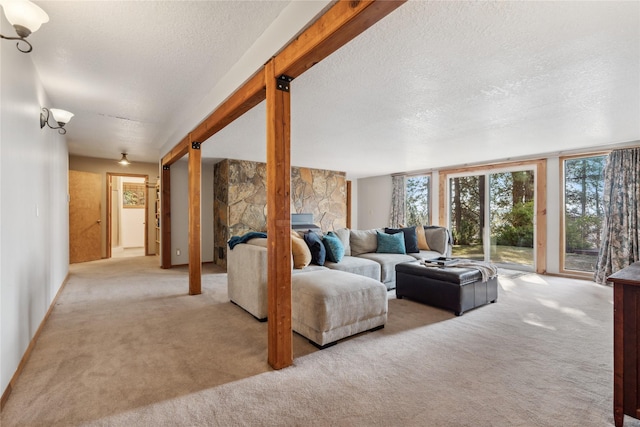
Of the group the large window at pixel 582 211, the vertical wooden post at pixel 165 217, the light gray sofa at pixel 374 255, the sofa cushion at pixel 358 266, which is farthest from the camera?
the vertical wooden post at pixel 165 217

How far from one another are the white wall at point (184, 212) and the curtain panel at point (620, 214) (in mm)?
7053

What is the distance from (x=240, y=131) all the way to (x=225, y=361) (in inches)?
117

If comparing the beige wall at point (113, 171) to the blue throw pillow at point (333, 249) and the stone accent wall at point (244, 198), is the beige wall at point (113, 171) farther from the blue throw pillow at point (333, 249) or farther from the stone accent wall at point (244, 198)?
the blue throw pillow at point (333, 249)

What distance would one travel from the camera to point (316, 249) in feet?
12.7

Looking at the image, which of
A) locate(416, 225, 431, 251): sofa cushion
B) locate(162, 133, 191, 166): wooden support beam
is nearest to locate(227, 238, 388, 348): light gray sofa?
locate(162, 133, 191, 166): wooden support beam

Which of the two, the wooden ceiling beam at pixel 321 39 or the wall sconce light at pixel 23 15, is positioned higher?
the wall sconce light at pixel 23 15

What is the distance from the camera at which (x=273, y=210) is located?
6.85ft

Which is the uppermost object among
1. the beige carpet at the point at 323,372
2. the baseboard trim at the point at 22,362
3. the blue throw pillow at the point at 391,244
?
the blue throw pillow at the point at 391,244

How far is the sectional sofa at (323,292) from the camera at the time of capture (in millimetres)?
2443

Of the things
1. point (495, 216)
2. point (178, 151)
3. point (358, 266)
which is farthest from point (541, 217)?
point (178, 151)

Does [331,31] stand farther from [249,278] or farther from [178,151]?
[178,151]

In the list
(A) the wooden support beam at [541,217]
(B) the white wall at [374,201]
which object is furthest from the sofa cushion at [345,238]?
(B) the white wall at [374,201]

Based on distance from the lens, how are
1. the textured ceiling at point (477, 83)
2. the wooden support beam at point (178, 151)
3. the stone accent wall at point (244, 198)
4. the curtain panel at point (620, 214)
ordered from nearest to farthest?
the textured ceiling at point (477, 83), the wooden support beam at point (178, 151), the curtain panel at point (620, 214), the stone accent wall at point (244, 198)

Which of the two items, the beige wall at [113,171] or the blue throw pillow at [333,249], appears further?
the beige wall at [113,171]
